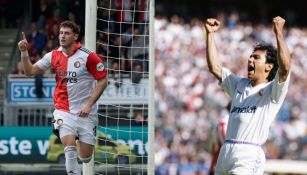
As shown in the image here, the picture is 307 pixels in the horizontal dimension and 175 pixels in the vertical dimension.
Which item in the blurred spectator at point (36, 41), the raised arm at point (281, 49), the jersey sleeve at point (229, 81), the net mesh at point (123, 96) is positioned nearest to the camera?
the raised arm at point (281, 49)

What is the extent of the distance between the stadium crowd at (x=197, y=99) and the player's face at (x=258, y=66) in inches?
539

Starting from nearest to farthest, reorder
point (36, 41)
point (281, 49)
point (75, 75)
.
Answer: point (281, 49) < point (75, 75) < point (36, 41)

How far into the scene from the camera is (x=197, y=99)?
2627cm

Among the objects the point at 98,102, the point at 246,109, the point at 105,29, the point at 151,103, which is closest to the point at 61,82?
the point at 151,103

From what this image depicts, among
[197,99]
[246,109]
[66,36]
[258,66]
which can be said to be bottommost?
[197,99]

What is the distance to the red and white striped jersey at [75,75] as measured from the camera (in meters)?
11.0

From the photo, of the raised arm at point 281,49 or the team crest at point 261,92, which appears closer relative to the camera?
the raised arm at point 281,49

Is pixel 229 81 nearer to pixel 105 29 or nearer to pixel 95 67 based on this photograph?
pixel 95 67

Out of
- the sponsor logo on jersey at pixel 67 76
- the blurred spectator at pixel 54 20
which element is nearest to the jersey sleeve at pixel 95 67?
the sponsor logo on jersey at pixel 67 76

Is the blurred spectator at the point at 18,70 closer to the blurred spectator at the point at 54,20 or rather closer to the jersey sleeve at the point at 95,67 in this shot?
the blurred spectator at the point at 54,20

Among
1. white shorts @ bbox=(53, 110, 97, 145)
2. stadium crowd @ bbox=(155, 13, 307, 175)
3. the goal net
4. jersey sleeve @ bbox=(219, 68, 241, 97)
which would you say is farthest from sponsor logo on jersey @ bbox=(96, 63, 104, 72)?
stadium crowd @ bbox=(155, 13, 307, 175)

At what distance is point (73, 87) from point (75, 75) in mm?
132

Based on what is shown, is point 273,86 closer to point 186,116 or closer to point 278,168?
point 278,168

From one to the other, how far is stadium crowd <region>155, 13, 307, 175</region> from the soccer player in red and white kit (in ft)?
37.4
